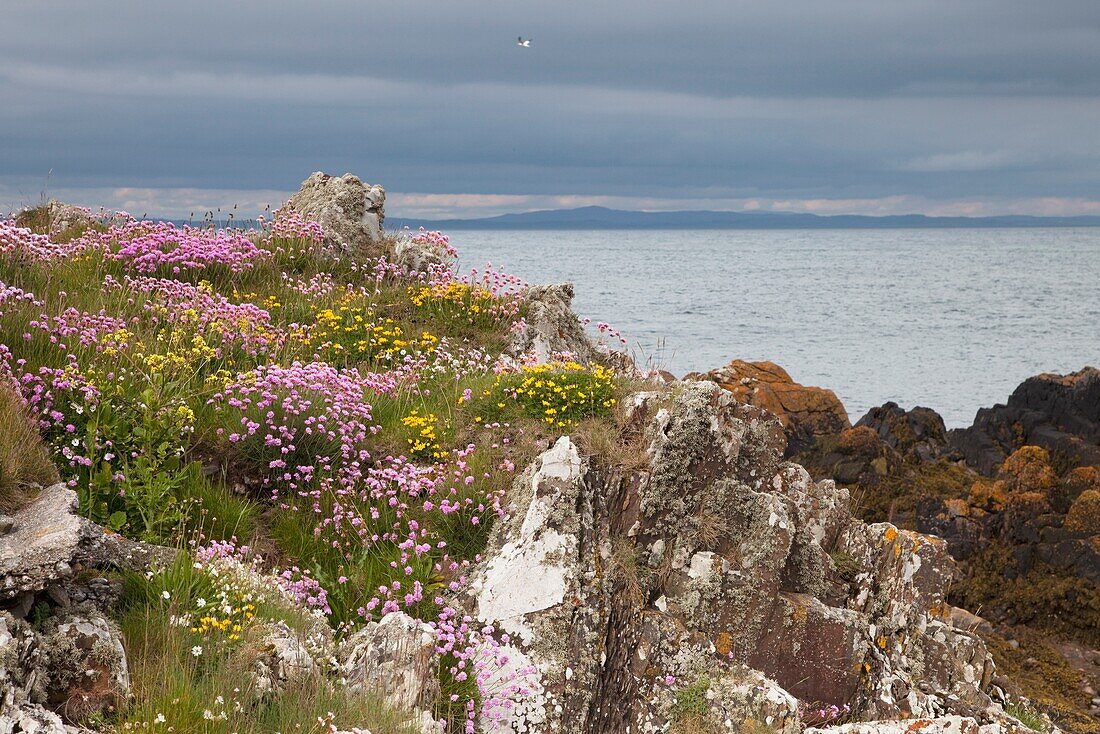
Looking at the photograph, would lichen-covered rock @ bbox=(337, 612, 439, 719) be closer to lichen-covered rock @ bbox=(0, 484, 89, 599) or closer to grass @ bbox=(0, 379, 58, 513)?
lichen-covered rock @ bbox=(0, 484, 89, 599)

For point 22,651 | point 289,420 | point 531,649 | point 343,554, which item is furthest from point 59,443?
point 531,649

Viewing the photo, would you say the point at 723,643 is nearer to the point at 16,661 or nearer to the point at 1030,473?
the point at 16,661

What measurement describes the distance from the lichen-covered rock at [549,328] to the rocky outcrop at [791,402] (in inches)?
312

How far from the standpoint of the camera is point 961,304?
321 ft

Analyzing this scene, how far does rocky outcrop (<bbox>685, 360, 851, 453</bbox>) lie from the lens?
24203mm

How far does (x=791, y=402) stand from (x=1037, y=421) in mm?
8135

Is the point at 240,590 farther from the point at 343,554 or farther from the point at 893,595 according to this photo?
the point at 893,595

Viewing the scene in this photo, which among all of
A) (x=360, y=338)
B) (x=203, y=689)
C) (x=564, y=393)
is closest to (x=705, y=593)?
(x=564, y=393)

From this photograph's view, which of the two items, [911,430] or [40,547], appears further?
[911,430]

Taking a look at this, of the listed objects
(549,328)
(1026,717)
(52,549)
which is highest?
(549,328)

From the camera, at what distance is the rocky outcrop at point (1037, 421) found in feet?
84.8

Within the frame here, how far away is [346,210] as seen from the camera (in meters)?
20.3

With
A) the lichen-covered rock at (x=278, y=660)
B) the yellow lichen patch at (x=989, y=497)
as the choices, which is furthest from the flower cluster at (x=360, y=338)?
the yellow lichen patch at (x=989, y=497)

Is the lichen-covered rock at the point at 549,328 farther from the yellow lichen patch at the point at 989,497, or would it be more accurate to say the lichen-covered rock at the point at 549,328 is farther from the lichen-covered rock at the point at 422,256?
the yellow lichen patch at the point at 989,497
